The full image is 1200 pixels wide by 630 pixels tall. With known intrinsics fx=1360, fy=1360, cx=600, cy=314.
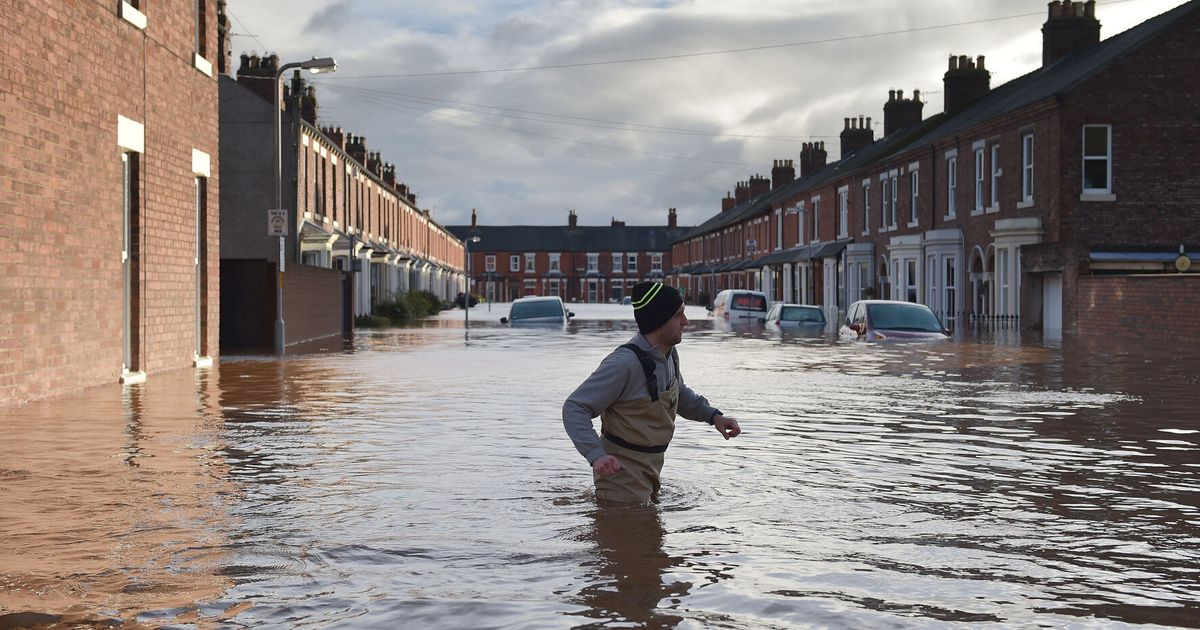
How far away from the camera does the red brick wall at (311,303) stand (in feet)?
102

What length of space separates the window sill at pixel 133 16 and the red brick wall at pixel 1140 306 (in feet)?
74.1

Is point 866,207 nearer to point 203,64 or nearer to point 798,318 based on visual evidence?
point 798,318

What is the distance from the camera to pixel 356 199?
186ft

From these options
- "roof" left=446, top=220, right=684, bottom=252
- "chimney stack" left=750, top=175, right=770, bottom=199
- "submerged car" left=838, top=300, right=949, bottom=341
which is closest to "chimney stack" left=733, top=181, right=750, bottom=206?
"chimney stack" left=750, top=175, right=770, bottom=199

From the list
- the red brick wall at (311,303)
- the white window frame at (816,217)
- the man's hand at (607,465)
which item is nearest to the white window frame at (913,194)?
the white window frame at (816,217)

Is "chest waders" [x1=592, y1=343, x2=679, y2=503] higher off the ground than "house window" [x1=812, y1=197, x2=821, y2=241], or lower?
lower

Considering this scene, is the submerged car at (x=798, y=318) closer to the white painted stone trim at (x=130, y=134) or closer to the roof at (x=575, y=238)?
the white painted stone trim at (x=130, y=134)

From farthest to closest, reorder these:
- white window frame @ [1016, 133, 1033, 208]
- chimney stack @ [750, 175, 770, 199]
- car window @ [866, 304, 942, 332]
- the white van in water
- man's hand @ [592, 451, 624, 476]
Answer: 1. chimney stack @ [750, 175, 770, 199]
2. the white van in water
3. white window frame @ [1016, 133, 1033, 208]
4. car window @ [866, 304, 942, 332]
5. man's hand @ [592, 451, 624, 476]

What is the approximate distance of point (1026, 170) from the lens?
39.5 meters

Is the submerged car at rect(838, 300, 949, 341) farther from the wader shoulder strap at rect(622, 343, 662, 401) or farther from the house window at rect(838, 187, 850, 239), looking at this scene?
the house window at rect(838, 187, 850, 239)

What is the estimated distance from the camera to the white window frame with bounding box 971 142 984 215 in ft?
142

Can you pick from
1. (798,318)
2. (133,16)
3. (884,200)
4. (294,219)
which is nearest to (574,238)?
(884,200)

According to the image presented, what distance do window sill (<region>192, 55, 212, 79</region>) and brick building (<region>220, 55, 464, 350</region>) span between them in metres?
6.16

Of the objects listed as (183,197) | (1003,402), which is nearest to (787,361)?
(1003,402)
